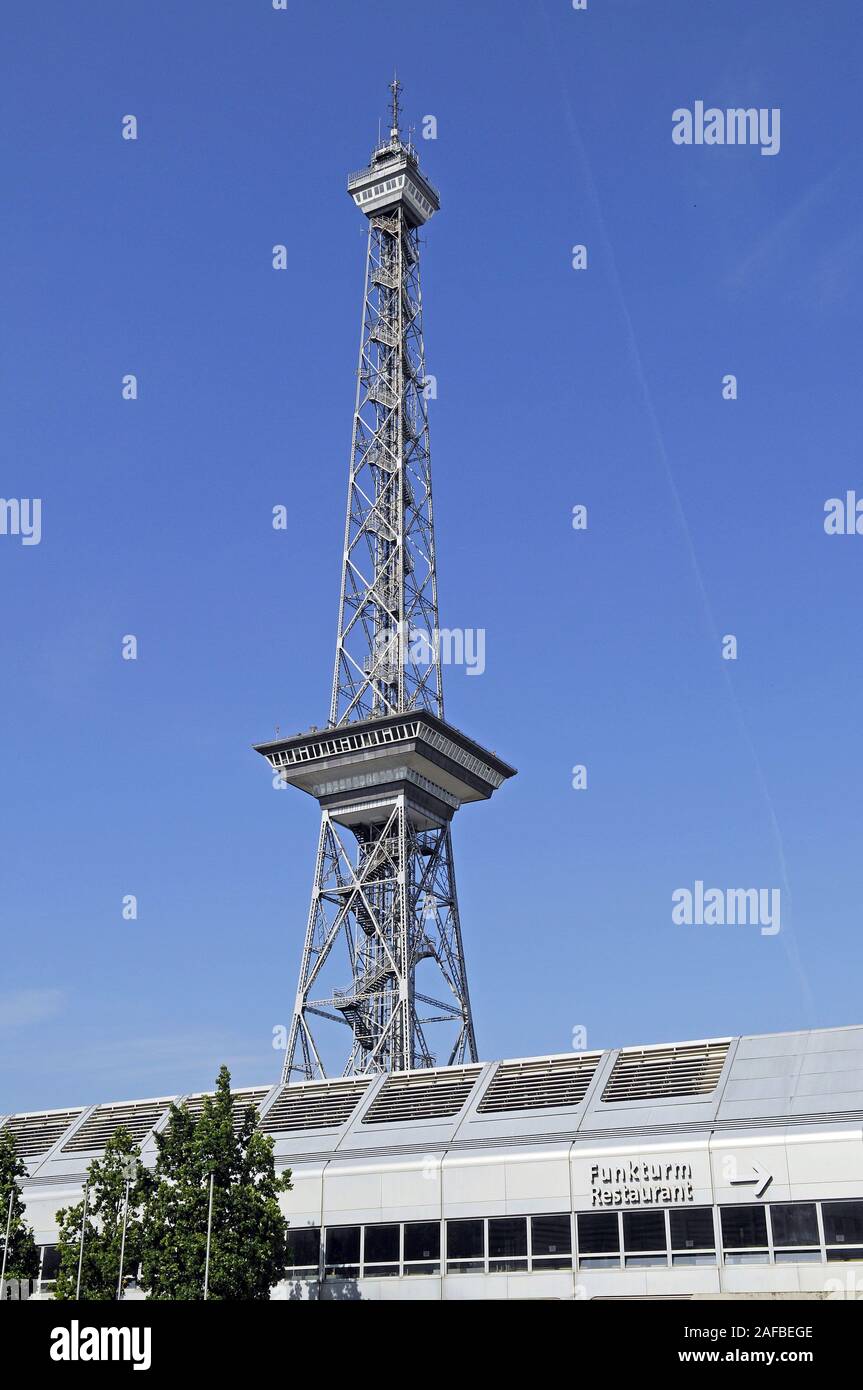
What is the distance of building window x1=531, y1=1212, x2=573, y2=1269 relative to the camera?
50719mm

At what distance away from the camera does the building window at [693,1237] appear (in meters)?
48.5

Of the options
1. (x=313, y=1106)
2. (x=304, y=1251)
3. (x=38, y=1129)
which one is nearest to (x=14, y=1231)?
(x=304, y=1251)

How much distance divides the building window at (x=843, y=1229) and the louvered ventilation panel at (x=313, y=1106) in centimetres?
2388

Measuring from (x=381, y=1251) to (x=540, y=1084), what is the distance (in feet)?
33.9

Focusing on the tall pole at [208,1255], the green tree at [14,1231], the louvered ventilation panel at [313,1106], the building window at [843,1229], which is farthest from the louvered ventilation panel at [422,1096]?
the building window at [843,1229]

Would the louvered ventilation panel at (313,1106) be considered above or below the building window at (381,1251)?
above

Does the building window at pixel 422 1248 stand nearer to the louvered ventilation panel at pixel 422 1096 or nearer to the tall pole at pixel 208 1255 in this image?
the louvered ventilation panel at pixel 422 1096

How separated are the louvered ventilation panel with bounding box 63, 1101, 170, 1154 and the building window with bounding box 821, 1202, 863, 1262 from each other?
3590cm

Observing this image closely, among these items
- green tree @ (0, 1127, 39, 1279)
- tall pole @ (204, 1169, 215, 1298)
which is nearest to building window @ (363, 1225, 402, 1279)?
tall pole @ (204, 1169, 215, 1298)

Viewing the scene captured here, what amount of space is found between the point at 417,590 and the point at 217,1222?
94978mm

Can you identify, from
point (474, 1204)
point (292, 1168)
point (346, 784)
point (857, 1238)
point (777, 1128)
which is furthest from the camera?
point (346, 784)
